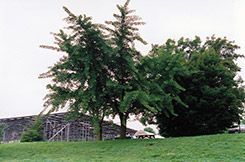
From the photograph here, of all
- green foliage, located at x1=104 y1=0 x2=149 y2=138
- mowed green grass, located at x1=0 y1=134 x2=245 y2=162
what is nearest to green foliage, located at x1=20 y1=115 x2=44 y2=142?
mowed green grass, located at x1=0 y1=134 x2=245 y2=162

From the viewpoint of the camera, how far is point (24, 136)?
29.3m

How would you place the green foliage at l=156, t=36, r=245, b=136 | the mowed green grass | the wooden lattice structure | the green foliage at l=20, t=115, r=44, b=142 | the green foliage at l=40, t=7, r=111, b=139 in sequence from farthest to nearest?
the wooden lattice structure
the green foliage at l=20, t=115, r=44, b=142
the green foliage at l=156, t=36, r=245, b=136
the green foliage at l=40, t=7, r=111, b=139
the mowed green grass

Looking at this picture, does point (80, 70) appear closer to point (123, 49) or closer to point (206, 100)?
point (123, 49)

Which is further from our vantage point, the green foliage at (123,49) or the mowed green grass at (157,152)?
the green foliage at (123,49)

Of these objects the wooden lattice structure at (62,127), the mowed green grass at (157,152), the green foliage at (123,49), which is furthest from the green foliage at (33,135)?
the green foliage at (123,49)

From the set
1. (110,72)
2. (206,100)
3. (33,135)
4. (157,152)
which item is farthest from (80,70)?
(33,135)

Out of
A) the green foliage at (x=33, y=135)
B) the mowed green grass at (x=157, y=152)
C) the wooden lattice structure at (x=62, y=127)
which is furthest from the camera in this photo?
the wooden lattice structure at (x=62, y=127)

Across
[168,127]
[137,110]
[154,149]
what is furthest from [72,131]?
[154,149]

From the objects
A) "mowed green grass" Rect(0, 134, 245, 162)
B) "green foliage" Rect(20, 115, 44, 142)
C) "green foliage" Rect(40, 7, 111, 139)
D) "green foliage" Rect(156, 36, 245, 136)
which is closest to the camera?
"mowed green grass" Rect(0, 134, 245, 162)

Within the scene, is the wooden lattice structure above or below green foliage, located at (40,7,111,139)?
below

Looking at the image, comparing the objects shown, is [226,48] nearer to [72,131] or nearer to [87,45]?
[87,45]

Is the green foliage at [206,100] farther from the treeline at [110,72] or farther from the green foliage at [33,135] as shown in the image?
the green foliage at [33,135]

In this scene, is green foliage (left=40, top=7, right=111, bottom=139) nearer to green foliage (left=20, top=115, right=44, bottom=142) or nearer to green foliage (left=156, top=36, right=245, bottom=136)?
green foliage (left=156, top=36, right=245, bottom=136)

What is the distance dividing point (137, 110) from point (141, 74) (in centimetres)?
318
